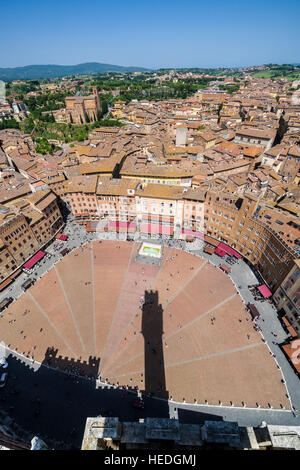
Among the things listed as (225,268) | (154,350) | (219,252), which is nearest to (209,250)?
(219,252)

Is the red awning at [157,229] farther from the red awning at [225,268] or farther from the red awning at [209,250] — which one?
the red awning at [225,268]

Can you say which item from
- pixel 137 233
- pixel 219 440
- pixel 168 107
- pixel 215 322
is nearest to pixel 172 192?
pixel 137 233

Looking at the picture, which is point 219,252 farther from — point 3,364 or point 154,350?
point 3,364

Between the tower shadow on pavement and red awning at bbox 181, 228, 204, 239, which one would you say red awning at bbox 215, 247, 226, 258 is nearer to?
red awning at bbox 181, 228, 204, 239

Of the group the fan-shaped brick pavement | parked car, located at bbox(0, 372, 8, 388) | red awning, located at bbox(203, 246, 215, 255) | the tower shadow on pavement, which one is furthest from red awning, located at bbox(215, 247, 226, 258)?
parked car, located at bbox(0, 372, 8, 388)

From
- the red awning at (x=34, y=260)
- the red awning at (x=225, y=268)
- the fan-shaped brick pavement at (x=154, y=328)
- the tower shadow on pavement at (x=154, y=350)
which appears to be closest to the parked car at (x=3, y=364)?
the fan-shaped brick pavement at (x=154, y=328)

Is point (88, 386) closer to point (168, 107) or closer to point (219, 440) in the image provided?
point (219, 440)
